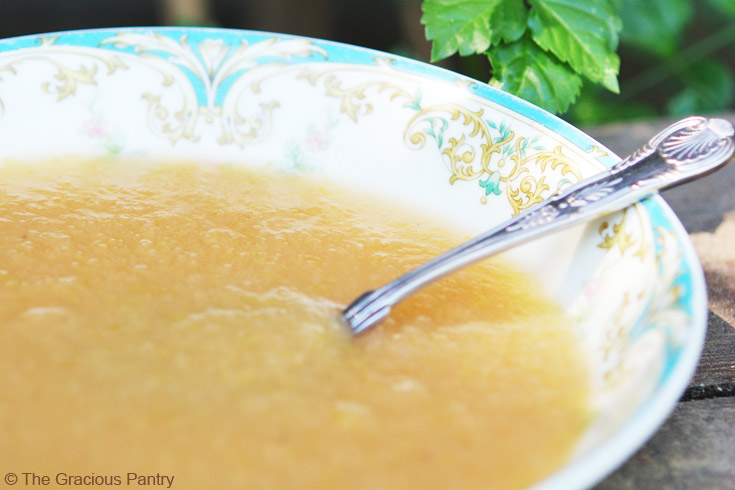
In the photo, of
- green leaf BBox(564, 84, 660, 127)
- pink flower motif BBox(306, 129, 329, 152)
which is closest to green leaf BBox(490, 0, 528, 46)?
pink flower motif BBox(306, 129, 329, 152)

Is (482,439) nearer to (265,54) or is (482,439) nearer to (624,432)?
(624,432)

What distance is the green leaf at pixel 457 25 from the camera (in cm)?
101

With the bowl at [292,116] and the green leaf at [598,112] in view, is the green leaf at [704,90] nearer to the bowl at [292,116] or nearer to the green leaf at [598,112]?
the green leaf at [598,112]

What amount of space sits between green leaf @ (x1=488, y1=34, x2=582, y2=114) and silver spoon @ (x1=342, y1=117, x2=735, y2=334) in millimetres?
279

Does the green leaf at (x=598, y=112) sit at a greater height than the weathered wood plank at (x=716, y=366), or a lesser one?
greater

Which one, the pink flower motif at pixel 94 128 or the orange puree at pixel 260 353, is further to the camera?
the pink flower motif at pixel 94 128

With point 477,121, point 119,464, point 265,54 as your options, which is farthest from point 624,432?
point 265,54

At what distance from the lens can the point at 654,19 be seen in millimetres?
1622

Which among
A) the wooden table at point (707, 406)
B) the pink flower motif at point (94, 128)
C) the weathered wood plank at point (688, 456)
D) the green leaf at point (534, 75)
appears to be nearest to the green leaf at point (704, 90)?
the wooden table at point (707, 406)

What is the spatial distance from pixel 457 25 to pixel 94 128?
1.86 feet

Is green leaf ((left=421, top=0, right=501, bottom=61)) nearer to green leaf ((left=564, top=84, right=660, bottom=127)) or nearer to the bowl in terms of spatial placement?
the bowl

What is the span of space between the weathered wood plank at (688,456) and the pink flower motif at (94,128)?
84 cm

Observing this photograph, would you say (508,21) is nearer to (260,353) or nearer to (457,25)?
(457,25)

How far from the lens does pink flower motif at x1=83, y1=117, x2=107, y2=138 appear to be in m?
1.05
